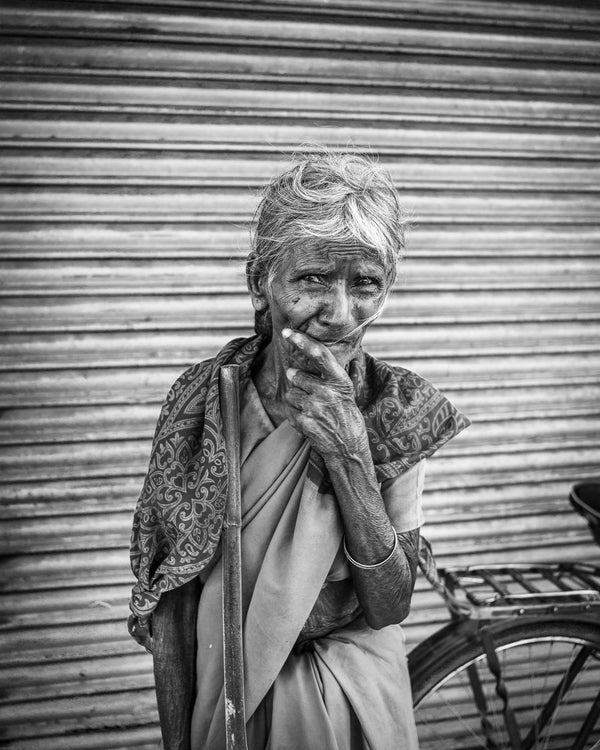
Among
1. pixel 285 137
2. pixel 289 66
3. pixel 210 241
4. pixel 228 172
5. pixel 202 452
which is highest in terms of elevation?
pixel 289 66

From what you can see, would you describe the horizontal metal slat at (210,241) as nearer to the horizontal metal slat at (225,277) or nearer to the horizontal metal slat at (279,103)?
the horizontal metal slat at (225,277)

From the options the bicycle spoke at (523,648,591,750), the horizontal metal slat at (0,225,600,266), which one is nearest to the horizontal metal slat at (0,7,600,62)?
the horizontal metal slat at (0,225,600,266)

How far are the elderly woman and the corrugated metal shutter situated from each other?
1143 millimetres

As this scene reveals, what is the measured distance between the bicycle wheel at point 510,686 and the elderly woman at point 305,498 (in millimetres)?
502

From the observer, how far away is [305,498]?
A: 173 cm

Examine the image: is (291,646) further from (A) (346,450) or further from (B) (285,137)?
(B) (285,137)

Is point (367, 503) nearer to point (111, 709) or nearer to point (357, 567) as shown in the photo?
point (357, 567)

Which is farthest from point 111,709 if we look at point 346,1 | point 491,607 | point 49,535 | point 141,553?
point 346,1

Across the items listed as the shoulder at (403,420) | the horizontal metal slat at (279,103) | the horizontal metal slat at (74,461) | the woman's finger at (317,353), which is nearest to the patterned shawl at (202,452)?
the shoulder at (403,420)

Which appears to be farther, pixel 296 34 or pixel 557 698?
pixel 296 34

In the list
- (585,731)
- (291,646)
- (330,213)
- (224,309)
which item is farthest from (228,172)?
(585,731)

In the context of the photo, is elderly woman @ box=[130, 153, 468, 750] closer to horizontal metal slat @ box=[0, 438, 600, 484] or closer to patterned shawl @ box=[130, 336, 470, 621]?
patterned shawl @ box=[130, 336, 470, 621]

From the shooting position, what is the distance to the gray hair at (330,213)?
5.30 ft

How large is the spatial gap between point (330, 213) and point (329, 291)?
0.18 meters
